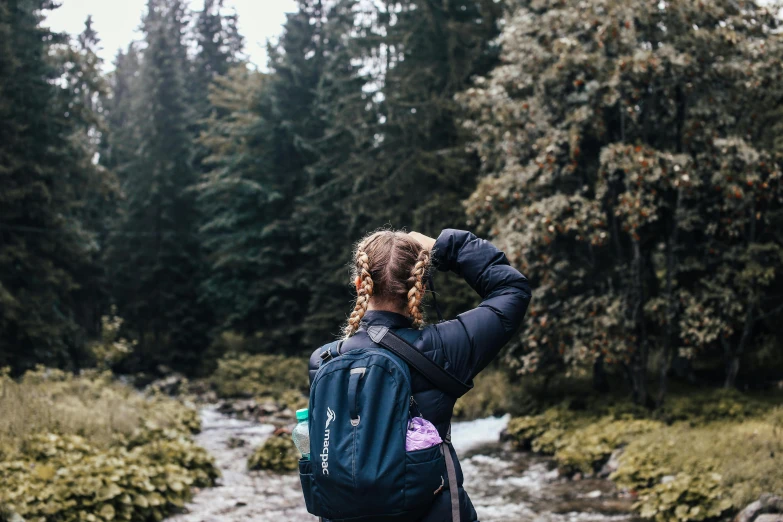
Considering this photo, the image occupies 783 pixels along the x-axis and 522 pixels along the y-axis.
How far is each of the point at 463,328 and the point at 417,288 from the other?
0.70 ft

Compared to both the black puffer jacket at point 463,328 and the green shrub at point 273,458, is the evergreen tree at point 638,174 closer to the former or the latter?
the green shrub at point 273,458

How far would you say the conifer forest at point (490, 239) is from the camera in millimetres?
8648

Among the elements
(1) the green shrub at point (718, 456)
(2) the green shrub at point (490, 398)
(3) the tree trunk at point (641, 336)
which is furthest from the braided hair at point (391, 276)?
(2) the green shrub at point (490, 398)

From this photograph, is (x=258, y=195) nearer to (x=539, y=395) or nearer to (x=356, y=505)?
(x=539, y=395)

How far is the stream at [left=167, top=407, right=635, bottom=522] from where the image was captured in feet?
26.3

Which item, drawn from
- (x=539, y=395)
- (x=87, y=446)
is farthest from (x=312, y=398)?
(x=539, y=395)

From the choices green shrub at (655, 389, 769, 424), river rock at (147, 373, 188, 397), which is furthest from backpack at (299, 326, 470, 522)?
river rock at (147, 373, 188, 397)

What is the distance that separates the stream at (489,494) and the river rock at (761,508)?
126 cm

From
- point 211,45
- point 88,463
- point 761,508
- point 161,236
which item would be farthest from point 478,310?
point 211,45

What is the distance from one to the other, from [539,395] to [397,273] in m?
12.0

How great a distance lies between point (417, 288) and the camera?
8.59 ft

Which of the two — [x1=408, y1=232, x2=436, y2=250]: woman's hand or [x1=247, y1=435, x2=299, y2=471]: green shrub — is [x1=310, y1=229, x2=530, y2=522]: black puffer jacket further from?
[x1=247, y1=435, x2=299, y2=471]: green shrub

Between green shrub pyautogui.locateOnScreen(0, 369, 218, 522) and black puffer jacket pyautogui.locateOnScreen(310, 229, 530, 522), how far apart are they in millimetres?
5078

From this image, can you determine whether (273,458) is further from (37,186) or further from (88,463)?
(37,186)
